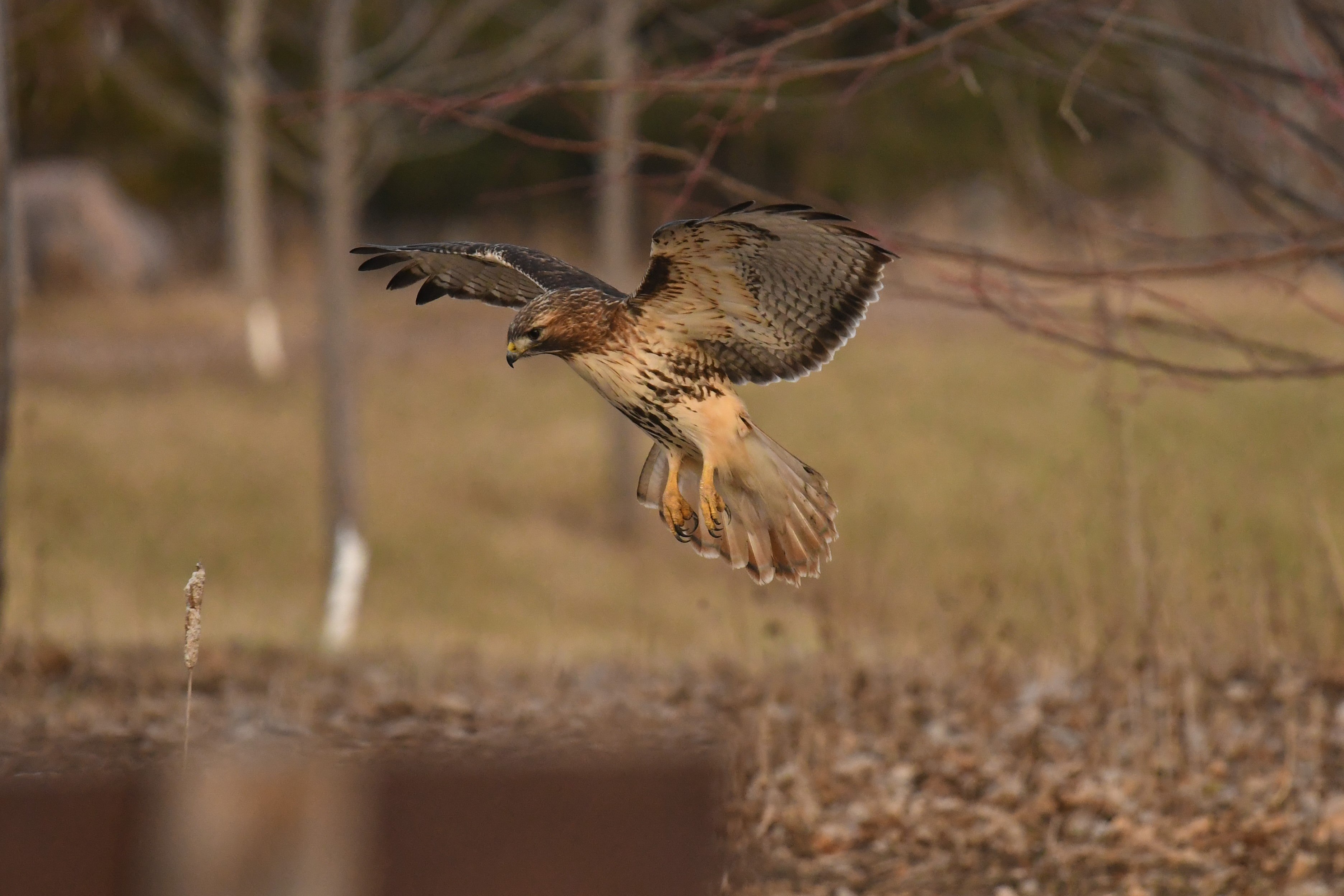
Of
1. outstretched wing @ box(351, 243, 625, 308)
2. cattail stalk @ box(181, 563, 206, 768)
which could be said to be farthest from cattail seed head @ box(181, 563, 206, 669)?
outstretched wing @ box(351, 243, 625, 308)

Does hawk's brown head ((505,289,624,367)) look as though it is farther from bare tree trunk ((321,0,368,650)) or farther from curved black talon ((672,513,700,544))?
bare tree trunk ((321,0,368,650))

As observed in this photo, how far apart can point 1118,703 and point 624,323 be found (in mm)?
4468

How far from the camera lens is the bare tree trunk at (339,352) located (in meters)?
9.26

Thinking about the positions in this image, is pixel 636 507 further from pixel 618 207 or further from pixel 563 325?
pixel 563 325

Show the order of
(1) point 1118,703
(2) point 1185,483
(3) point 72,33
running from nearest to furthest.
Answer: (1) point 1118,703 → (2) point 1185,483 → (3) point 72,33

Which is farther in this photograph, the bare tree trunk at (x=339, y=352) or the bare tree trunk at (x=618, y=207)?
the bare tree trunk at (x=618, y=207)

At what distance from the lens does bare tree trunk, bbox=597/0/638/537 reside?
35.2 feet

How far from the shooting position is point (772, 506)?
1.76 meters

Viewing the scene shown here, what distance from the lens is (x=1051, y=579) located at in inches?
255

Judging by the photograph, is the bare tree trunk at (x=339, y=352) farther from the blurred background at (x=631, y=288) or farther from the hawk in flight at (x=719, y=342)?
the hawk in flight at (x=719, y=342)

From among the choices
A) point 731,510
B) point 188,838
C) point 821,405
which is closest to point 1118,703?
point 188,838

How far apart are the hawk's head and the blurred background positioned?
118 cm

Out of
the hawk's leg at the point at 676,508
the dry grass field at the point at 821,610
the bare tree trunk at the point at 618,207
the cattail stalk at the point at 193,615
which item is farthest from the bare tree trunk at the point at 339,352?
the hawk's leg at the point at 676,508

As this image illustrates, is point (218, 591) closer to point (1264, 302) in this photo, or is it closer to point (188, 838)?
point (188, 838)
